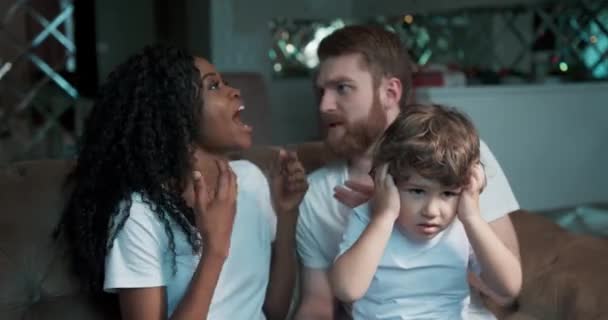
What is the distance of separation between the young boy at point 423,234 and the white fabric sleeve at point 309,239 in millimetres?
180

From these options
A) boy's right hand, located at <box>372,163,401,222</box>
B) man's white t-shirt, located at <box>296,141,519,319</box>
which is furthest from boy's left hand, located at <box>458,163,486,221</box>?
man's white t-shirt, located at <box>296,141,519,319</box>

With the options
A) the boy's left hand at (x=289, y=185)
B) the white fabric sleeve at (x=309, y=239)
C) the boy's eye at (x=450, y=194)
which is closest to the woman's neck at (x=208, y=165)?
the boy's left hand at (x=289, y=185)

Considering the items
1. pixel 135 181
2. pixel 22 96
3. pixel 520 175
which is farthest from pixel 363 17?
pixel 135 181

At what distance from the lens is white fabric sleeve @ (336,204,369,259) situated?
4.38 feet

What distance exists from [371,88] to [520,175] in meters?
1.82

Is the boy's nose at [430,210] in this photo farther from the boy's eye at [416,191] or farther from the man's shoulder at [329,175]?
the man's shoulder at [329,175]

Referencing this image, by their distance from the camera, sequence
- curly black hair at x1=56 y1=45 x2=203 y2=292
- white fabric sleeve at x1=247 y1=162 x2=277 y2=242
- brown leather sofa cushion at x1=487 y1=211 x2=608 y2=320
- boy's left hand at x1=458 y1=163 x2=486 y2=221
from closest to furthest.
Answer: boy's left hand at x1=458 y1=163 x2=486 y2=221, curly black hair at x1=56 y1=45 x2=203 y2=292, brown leather sofa cushion at x1=487 y1=211 x2=608 y2=320, white fabric sleeve at x1=247 y1=162 x2=277 y2=242

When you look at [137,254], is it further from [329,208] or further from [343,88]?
[343,88]

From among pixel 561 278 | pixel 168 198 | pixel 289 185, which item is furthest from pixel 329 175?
pixel 561 278

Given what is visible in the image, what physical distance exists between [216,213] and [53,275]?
376mm

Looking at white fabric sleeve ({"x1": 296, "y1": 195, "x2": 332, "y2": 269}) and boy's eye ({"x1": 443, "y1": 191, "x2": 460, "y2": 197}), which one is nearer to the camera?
boy's eye ({"x1": 443, "y1": 191, "x2": 460, "y2": 197})

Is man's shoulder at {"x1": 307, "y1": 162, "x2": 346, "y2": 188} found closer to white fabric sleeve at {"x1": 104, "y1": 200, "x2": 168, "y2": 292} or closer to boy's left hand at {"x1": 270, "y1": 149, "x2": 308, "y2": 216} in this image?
boy's left hand at {"x1": 270, "y1": 149, "x2": 308, "y2": 216}

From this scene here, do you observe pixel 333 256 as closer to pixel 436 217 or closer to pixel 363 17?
pixel 436 217

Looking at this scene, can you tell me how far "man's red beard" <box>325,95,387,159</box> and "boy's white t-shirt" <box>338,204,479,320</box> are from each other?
0.23m
